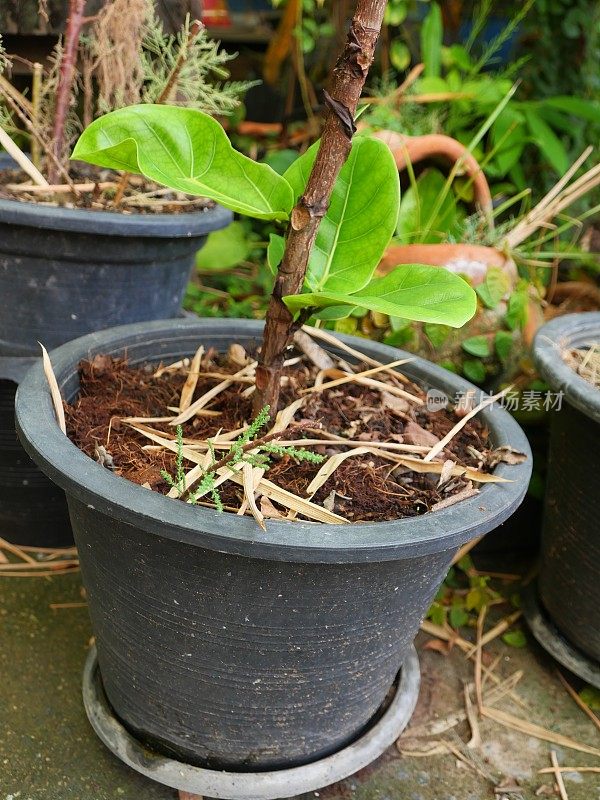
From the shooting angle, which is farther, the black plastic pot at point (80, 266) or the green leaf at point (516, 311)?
the green leaf at point (516, 311)

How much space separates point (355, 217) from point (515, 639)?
1044 mm

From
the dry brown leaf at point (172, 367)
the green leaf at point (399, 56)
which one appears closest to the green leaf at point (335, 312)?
the dry brown leaf at point (172, 367)

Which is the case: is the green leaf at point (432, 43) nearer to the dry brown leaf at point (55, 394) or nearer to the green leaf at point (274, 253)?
the green leaf at point (274, 253)

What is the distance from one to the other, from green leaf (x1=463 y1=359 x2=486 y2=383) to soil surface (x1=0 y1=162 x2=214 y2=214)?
693 mm

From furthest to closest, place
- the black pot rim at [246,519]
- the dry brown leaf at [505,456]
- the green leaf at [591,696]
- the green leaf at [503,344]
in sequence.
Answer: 1. the green leaf at [503,344]
2. the green leaf at [591,696]
3. the dry brown leaf at [505,456]
4. the black pot rim at [246,519]

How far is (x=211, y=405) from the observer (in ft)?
3.92

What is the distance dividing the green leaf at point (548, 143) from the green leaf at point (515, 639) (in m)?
1.32

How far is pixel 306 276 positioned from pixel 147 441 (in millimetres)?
335

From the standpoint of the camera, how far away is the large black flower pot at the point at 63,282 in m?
1.36

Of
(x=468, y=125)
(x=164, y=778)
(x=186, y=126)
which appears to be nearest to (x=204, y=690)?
(x=164, y=778)

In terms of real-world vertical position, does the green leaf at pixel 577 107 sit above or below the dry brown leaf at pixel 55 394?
above

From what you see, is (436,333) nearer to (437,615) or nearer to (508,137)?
(437,615)

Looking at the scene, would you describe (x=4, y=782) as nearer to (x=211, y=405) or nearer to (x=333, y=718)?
(x=333, y=718)

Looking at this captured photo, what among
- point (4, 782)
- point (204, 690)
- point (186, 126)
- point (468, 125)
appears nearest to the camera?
point (186, 126)
